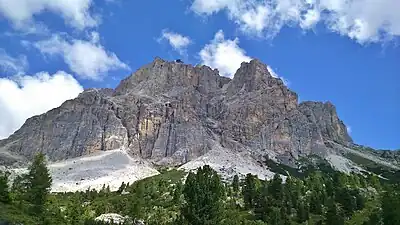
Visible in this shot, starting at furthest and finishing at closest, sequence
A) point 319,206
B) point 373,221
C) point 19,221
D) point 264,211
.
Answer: point 319,206 → point 264,211 → point 373,221 → point 19,221

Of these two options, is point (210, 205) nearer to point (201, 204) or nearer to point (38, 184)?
point (201, 204)

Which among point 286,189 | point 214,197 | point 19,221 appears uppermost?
point 286,189

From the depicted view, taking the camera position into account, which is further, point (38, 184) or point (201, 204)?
point (38, 184)

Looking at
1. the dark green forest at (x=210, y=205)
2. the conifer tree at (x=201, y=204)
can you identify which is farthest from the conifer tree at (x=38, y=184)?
the conifer tree at (x=201, y=204)

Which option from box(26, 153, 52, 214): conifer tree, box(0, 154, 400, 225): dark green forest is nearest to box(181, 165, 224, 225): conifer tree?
box(0, 154, 400, 225): dark green forest

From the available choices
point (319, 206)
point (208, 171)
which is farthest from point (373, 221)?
point (319, 206)

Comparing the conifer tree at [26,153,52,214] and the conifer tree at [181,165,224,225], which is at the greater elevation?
the conifer tree at [26,153,52,214]

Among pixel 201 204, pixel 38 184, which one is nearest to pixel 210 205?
pixel 201 204

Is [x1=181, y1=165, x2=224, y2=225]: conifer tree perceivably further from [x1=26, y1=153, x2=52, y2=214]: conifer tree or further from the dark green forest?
[x1=26, y1=153, x2=52, y2=214]: conifer tree

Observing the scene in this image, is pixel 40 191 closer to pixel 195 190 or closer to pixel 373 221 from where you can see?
pixel 195 190

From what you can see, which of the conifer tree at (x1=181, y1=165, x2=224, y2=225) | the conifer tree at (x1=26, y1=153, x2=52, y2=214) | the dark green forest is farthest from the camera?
the conifer tree at (x1=26, y1=153, x2=52, y2=214)

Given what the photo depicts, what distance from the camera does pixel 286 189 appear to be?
13125 centimetres

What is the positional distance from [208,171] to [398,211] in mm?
30600

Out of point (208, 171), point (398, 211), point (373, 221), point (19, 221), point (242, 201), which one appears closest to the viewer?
point (19, 221)
